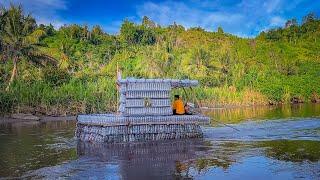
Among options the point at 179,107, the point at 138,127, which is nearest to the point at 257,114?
the point at 179,107

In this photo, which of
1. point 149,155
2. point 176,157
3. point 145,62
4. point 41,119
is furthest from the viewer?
point 145,62

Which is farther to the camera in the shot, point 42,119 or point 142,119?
point 42,119

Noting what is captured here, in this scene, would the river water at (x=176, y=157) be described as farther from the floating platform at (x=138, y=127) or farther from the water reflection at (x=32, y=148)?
the floating platform at (x=138, y=127)

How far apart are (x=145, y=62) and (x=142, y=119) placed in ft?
155

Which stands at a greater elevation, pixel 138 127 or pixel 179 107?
pixel 179 107

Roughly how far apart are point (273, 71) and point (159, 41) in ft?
67.7

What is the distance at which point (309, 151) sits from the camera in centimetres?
1705

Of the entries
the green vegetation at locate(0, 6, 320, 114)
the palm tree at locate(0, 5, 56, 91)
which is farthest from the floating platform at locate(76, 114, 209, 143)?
the palm tree at locate(0, 5, 56, 91)

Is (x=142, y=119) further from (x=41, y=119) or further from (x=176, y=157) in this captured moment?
(x=41, y=119)

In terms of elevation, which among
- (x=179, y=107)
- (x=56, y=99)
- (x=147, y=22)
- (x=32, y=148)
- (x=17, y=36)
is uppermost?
(x=147, y=22)

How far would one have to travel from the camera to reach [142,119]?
20.2 m

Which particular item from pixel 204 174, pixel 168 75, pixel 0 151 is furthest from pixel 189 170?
pixel 168 75

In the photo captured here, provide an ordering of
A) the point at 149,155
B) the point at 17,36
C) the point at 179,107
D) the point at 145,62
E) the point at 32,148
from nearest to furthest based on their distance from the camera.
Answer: the point at 149,155 → the point at 32,148 → the point at 179,107 → the point at 17,36 → the point at 145,62

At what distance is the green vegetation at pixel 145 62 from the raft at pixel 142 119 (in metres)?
9.05
